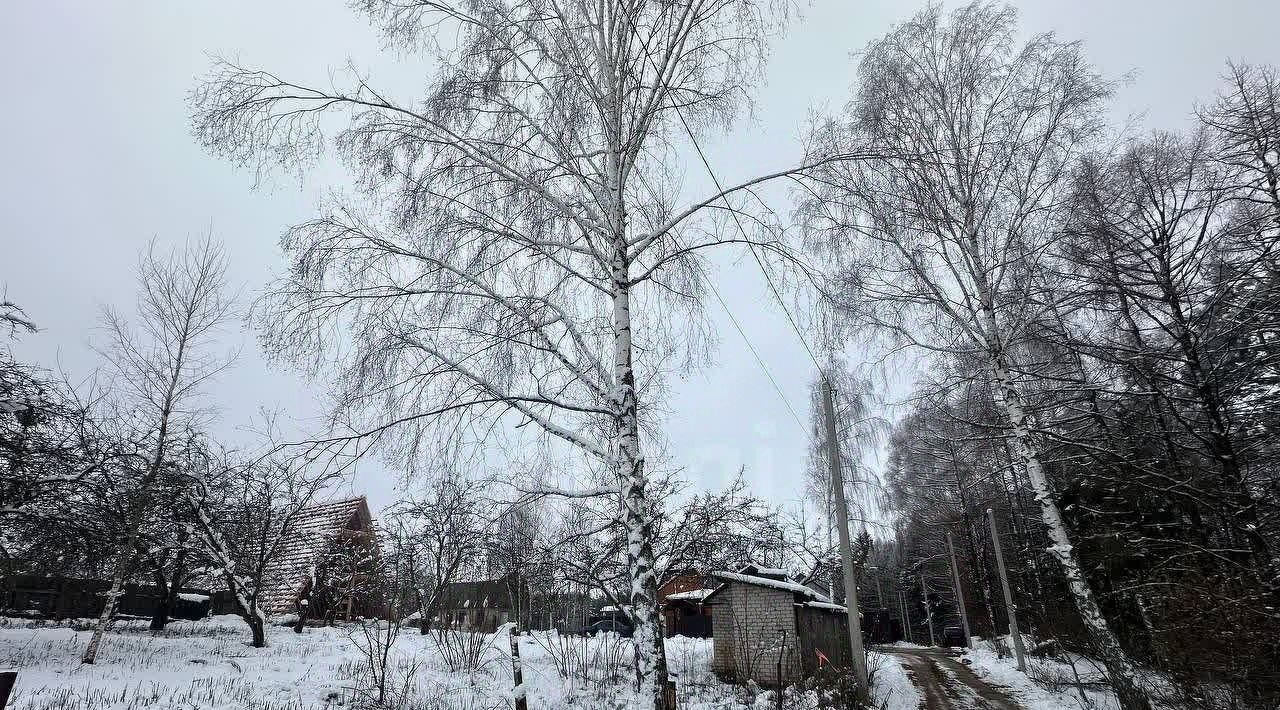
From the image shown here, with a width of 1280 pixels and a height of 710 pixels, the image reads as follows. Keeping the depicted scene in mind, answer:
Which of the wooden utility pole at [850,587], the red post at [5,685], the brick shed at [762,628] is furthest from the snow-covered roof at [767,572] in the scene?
the red post at [5,685]

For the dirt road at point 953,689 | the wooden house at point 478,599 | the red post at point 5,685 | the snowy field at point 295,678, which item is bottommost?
the dirt road at point 953,689

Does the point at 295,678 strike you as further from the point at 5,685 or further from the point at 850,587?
the point at 850,587

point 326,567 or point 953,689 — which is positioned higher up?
point 326,567

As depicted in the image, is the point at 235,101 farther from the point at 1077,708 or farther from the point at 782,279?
the point at 1077,708

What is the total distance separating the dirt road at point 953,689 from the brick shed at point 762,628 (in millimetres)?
2311

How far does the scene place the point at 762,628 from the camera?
14922 mm

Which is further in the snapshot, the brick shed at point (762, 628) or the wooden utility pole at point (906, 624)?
the wooden utility pole at point (906, 624)

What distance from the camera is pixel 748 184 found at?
6.46m

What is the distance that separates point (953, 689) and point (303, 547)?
2138 cm

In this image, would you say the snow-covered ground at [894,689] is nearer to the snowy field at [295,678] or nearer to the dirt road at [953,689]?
the snowy field at [295,678]

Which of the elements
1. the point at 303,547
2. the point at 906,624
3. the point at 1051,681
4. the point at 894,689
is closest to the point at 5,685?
the point at 894,689

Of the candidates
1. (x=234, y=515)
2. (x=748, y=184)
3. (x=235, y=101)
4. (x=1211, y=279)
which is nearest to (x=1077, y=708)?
(x=1211, y=279)

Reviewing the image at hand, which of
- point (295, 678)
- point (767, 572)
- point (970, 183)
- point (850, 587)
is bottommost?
point (295, 678)

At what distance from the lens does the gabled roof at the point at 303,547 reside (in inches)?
688
